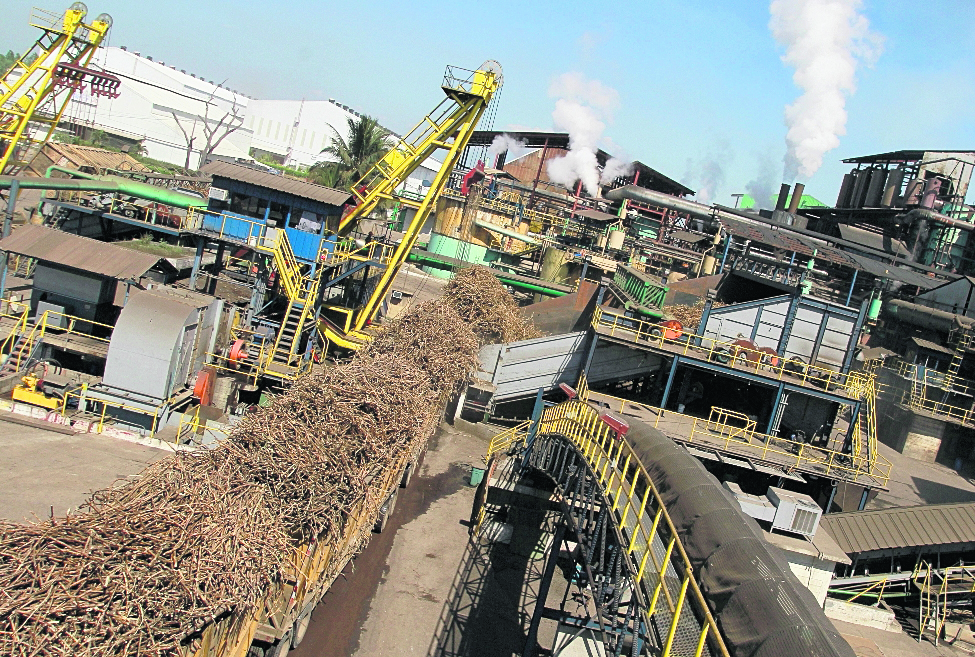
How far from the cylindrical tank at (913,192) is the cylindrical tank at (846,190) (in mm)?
6683

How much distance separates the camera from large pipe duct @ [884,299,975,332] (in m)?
29.4

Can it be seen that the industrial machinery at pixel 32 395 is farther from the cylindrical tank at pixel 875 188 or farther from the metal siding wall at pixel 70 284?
the cylindrical tank at pixel 875 188

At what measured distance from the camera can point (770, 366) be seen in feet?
70.0

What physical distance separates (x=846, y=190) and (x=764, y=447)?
4279 centimetres

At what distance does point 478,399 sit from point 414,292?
1231cm

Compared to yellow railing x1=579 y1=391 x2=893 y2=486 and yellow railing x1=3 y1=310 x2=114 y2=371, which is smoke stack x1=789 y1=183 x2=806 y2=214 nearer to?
yellow railing x1=579 y1=391 x2=893 y2=486

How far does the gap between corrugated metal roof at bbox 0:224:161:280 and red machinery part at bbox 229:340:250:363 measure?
3.10 metres

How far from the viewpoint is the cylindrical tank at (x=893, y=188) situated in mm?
49062

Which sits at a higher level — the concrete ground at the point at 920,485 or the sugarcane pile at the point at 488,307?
the sugarcane pile at the point at 488,307

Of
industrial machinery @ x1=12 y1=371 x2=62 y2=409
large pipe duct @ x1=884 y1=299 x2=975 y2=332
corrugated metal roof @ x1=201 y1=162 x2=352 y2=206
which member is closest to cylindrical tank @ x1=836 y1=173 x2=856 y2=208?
large pipe duct @ x1=884 y1=299 x2=975 y2=332

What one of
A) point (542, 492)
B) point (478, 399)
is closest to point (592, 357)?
point (478, 399)

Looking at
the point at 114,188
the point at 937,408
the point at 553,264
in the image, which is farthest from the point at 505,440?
the point at 553,264

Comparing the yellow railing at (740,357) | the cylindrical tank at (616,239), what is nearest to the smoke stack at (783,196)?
the cylindrical tank at (616,239)

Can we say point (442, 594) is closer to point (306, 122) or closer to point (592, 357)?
point (592, 357)
